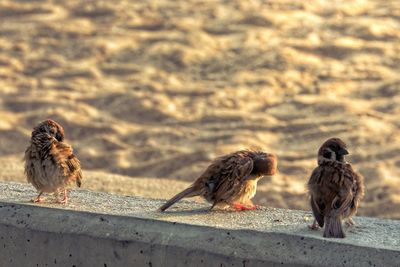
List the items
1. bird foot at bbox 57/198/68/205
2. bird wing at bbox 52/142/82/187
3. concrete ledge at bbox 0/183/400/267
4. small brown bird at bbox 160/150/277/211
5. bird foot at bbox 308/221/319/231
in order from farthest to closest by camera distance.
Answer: bird wing at bbox 52/142/82/187
small brown bird at bbox 160/150/277/211
bird foot at bbox 57/198/68/205
bird foot at bbox 308/221/319/231
concrete ledge at bbox 0/183/400/267

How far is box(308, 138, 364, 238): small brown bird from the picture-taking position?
5648 millimetres

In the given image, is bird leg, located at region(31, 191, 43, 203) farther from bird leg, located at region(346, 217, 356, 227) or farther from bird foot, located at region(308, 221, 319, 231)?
bird leg, located at region(346, 217, 356, 227)

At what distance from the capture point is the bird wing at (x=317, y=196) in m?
5.68

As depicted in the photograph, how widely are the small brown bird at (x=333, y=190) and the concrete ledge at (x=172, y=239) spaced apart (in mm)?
90

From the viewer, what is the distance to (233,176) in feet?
21.3

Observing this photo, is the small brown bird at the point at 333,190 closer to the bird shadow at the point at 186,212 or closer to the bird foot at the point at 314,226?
the bird foot at the point at 314,226

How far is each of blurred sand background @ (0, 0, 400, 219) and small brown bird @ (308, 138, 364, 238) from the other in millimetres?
4724

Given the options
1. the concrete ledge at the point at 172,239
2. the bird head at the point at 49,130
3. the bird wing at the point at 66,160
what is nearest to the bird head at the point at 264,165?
the concrete ledge at the point at 172,239

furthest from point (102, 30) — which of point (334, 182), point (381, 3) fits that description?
point (334, 182)

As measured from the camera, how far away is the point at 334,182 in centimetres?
580

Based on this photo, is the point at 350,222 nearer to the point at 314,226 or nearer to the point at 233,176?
the point at 314,226

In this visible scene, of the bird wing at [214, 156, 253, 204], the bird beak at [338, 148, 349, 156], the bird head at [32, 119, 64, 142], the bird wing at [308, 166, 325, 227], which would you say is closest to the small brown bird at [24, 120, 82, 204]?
the bird head at [32, 119, 64, 142]

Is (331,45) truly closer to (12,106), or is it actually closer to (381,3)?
(381,3)

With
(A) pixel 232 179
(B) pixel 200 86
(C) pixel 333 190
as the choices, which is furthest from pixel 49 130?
(B) pixel 200 86
